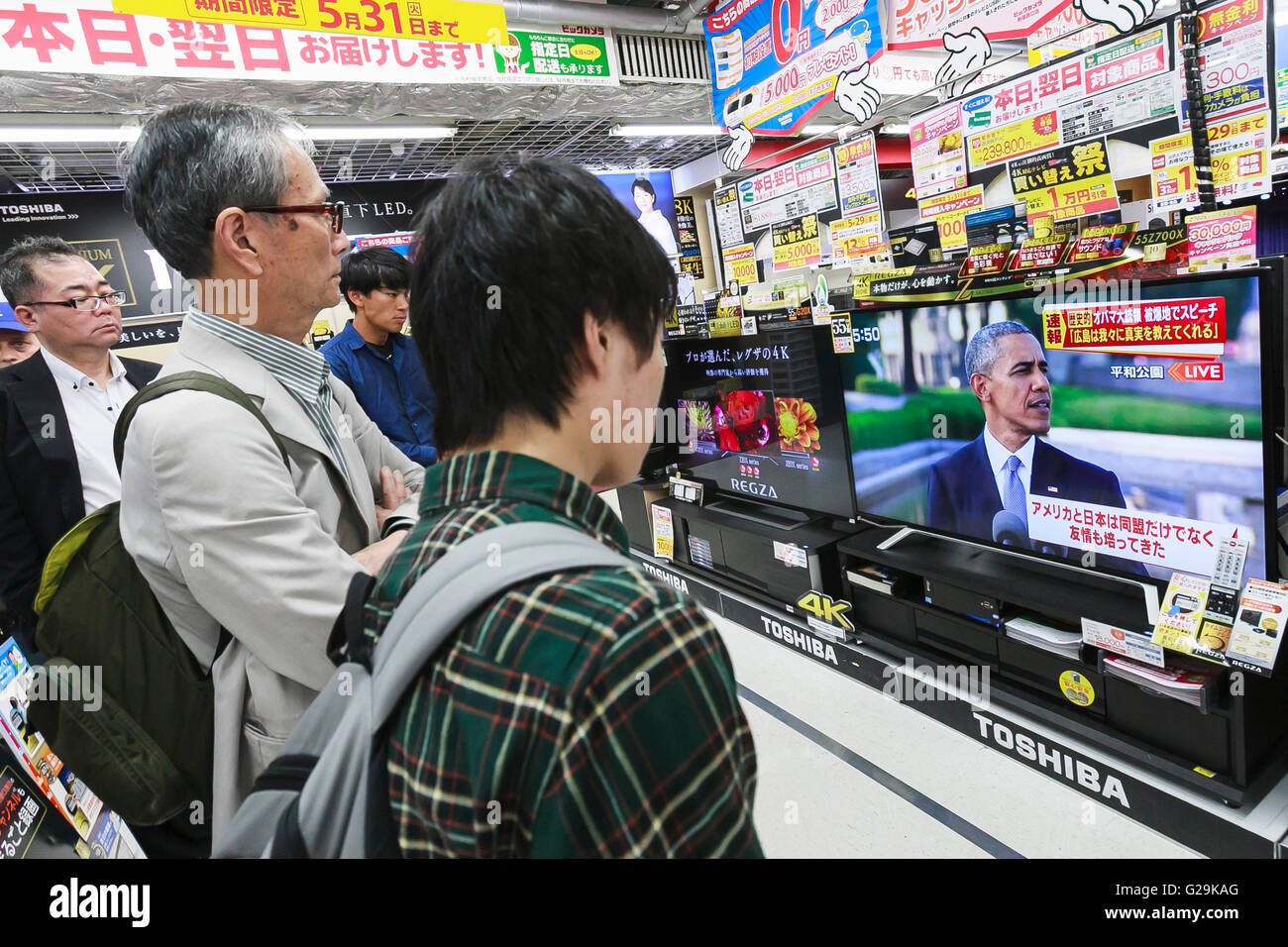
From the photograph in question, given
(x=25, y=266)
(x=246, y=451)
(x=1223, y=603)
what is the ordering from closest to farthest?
(x=246, y=451) < (x=1223, y=603) < (x=25, y=266)

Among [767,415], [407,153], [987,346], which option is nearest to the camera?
[987,346]

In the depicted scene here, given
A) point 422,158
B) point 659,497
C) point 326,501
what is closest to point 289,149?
point 326,501

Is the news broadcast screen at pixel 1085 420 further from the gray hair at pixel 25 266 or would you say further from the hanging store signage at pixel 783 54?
the gray hair at pixel 25 266

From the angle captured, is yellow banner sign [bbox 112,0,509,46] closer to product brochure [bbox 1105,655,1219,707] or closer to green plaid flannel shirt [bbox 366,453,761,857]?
green plaid flannel shirt [bbox 366,453,761,857]

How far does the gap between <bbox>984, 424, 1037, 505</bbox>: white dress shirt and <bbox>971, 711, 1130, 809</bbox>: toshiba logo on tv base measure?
2.36 ft

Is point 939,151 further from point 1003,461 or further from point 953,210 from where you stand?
point 1003,461

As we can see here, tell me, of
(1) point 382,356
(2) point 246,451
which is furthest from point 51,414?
(2) point 246,451

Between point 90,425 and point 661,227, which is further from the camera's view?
point 661,227

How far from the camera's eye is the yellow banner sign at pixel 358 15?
3457 mm

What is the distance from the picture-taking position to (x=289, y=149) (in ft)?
4.05

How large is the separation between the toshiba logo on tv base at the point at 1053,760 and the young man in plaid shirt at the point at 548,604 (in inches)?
74.3

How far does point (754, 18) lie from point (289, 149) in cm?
353

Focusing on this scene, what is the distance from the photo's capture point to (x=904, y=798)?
221 cm

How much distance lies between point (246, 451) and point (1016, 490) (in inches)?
85.2
